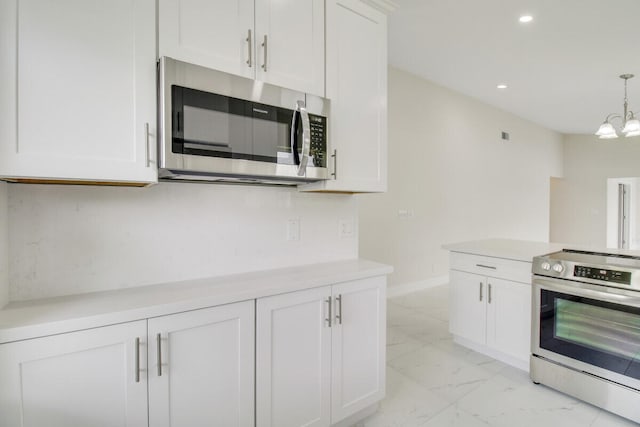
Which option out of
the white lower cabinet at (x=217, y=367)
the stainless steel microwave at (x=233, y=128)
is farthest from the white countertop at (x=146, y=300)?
the stainless steel microwave at (x=233, y=128)

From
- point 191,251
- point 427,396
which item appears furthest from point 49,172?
point 427,396

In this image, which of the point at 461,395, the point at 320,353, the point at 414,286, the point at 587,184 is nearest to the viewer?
the point at 320,353

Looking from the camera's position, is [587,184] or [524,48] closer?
[524,48]

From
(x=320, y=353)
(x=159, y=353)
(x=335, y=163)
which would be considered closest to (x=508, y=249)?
(x=335, y=163)

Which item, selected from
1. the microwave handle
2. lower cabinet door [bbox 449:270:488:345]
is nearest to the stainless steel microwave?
the microwave handle

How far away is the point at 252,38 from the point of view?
1.58 meters

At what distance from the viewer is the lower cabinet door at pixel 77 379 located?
1.06 metres

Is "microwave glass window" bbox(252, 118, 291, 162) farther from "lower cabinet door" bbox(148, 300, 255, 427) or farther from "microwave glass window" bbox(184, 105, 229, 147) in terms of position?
"lower cabinet door" bbox(148, 300, 255, 427)

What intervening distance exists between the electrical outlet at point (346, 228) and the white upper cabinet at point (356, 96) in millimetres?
325

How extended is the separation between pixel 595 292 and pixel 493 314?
0.79m

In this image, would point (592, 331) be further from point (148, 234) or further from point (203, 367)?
point (148, 234)

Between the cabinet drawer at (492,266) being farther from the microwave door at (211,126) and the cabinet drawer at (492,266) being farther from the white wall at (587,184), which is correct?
the white wall at (587,184)

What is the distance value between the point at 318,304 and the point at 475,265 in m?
1.76

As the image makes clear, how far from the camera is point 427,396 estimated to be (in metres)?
2.25
